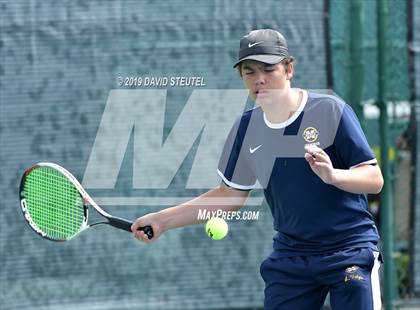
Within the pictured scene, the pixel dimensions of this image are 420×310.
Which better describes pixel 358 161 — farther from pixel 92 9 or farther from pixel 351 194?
pixel 92 9

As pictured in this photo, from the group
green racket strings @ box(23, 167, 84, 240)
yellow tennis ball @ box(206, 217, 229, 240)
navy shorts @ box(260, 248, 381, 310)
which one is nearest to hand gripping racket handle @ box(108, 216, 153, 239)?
yellow tennis ball @ box(206, 217, 229, 240)

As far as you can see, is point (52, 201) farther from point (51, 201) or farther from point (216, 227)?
point (216, 227)

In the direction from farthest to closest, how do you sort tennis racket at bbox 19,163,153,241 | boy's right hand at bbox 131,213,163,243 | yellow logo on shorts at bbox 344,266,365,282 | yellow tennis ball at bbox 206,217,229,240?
tennis racket at bbox 19,163,153,241 < yellow tennis ball at bbox 206,217,229,240 < boy's right hand at bbox 131,213,163,243 < yellow logo on shorts at bbox 344,266,365,282

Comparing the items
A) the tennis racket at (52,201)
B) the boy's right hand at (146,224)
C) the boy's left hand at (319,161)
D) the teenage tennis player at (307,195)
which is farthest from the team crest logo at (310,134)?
the tennis racket at (52,201)

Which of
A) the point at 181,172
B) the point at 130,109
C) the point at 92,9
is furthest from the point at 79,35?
the point at 181,172

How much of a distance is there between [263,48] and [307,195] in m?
0.61

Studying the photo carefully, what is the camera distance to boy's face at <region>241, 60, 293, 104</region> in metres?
3.81

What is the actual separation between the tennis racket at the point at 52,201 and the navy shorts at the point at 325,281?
0.99 metres

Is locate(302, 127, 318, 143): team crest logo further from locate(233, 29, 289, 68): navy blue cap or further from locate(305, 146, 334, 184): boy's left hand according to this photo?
locate(305, 146, 334, 184): boy's left hand

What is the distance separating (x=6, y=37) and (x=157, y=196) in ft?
4.24

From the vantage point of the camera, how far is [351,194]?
3.87 m

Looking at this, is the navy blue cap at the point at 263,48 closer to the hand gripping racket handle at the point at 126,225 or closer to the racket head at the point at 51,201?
the hand gripping racket handle at the point at 126,225

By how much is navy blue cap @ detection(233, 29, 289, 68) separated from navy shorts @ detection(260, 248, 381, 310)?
2.66ft

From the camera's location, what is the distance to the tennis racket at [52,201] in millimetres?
4520
